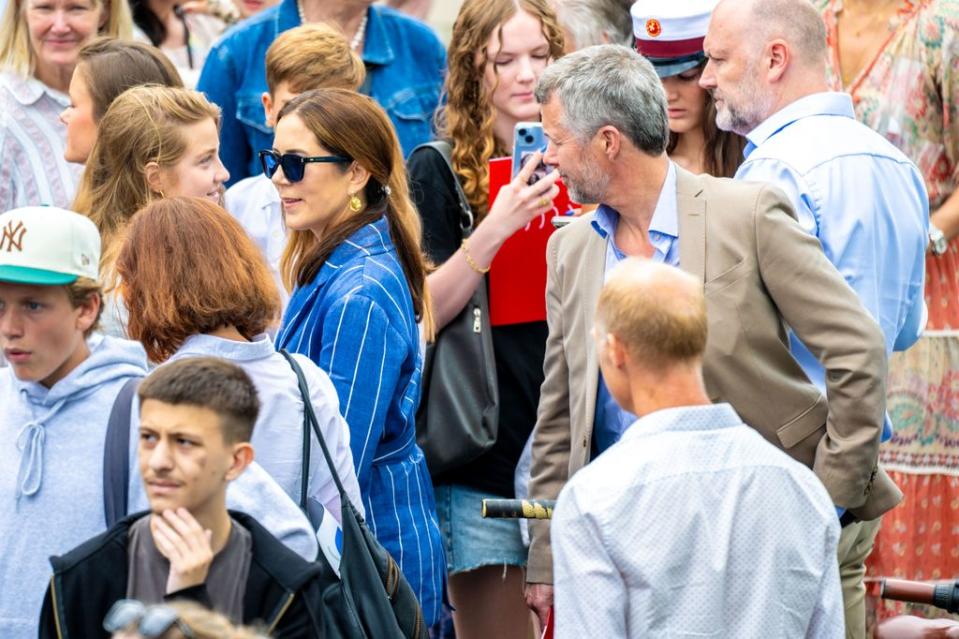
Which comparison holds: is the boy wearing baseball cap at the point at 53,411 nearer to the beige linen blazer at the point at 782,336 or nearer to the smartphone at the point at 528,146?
the beige linen blazer at the point at 782,336

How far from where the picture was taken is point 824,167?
190 inches

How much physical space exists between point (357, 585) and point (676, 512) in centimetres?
84

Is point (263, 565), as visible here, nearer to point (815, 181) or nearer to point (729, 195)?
point (729, 195)

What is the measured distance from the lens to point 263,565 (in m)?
3.30

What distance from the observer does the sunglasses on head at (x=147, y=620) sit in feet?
9.57

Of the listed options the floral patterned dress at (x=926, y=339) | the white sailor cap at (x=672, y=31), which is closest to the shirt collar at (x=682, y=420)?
the white sailor cap at (x=672, y=31)

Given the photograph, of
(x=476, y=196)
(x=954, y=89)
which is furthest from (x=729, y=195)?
(x=954, y=89)

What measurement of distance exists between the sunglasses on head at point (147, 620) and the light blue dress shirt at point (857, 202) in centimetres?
225

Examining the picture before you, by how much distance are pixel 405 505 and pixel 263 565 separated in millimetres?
1340

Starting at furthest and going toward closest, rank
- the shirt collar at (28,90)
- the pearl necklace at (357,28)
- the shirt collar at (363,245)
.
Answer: the pearl necklace at (357,28)
the shirt collar at (28,90)
the shirt collar at (363,245)

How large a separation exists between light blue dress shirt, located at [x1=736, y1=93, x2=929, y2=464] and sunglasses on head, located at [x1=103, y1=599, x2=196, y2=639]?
7.37ft

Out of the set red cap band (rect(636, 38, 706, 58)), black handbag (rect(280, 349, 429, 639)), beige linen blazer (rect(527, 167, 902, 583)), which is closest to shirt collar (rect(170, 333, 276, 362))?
black handbag (rect(280, 349, 429, 639))

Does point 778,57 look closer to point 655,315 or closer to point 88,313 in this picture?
point 655,315

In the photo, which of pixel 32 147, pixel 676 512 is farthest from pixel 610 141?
pixel 32 147
